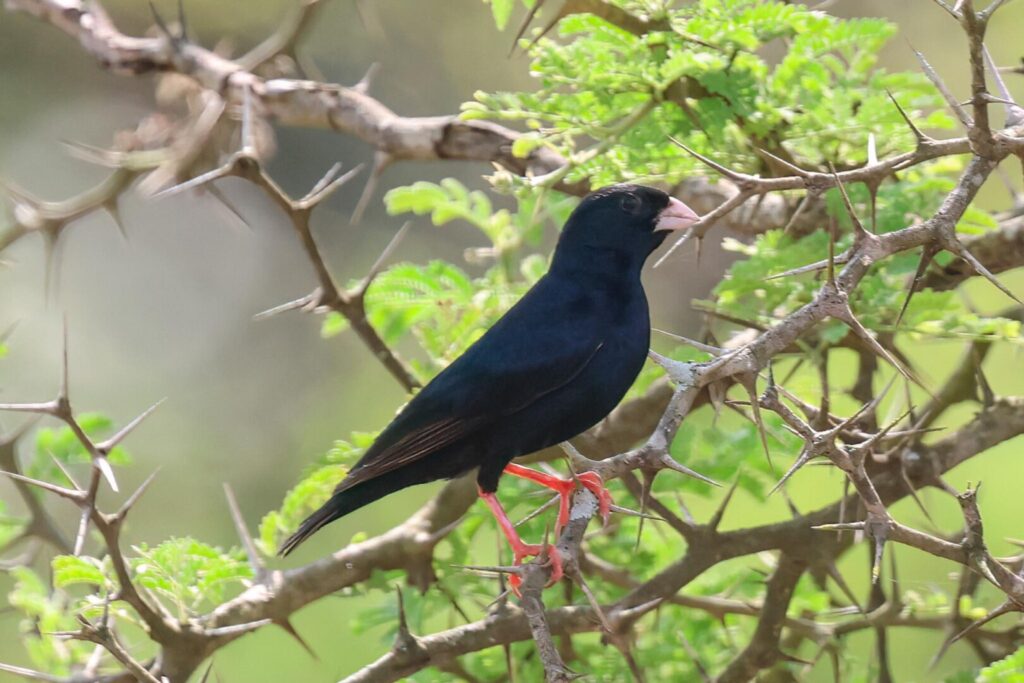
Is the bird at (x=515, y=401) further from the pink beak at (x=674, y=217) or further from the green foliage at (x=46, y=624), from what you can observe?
the green foliage at (x=46, y=624)

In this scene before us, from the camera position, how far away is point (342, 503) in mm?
3713

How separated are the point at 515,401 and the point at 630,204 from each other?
2.81ft

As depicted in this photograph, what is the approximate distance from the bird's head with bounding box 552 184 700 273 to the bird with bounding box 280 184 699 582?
0.23 m

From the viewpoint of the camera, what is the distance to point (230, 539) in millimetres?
9703

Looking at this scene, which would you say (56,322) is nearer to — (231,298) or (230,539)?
(231,298)

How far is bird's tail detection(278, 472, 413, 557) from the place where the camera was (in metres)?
3.60

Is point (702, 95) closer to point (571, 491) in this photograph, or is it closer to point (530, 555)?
point (571, 491)

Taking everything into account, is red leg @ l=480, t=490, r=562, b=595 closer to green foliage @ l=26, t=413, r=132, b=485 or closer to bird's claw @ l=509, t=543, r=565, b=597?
bird's claw @ l=509, t=543, r=565, b=597

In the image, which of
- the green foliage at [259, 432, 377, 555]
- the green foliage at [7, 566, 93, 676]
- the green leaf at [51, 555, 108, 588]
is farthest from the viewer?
the green foliage at [259, 432, 377, 555]

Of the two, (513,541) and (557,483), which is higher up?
(557,483)

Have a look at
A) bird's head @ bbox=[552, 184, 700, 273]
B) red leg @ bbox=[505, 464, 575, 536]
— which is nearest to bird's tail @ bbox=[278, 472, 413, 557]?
red leg @ bbox=[505, 464, 575, 536]

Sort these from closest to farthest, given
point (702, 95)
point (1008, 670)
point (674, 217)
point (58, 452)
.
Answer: point (1008, 670) → point (702, 95) → point (674, 217) → point (58, 452)

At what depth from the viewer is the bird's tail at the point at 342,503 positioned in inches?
142

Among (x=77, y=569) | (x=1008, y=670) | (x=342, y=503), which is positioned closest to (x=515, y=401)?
(x=342, y=503)
